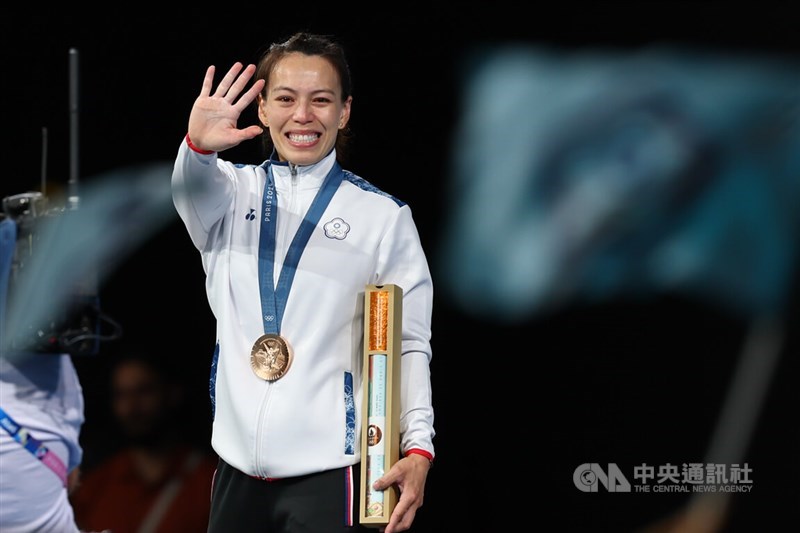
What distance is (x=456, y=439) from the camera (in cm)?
330

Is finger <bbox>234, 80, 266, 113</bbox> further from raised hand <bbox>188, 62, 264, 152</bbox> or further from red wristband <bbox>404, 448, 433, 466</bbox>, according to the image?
red wristband <bbox>404, 448, 433, 466</bbox>

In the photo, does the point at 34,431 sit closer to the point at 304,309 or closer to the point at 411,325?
the point at 304,309

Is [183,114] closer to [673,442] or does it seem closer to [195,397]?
[195,397]

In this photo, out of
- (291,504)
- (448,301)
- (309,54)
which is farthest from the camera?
(448,301)

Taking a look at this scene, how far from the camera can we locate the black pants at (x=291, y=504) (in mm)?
1986

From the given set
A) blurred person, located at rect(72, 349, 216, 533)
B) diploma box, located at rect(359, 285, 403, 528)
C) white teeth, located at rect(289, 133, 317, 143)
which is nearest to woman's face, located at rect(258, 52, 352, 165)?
white teeth, located at rect(289, 133, 317, 143)

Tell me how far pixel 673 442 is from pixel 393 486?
159 centimetres

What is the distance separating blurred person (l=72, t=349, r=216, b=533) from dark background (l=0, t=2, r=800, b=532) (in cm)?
5

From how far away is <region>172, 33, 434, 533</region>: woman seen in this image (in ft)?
6.57

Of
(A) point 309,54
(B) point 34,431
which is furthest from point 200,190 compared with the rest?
(B) point 34,431

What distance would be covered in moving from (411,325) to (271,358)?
295 millimetres

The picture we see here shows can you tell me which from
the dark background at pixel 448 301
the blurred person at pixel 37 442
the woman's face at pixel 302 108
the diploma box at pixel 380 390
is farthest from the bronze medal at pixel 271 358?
the dark background at pixel 448 301

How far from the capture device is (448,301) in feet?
10.9

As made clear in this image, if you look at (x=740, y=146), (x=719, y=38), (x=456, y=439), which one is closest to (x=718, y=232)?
(x=740, y=146)
